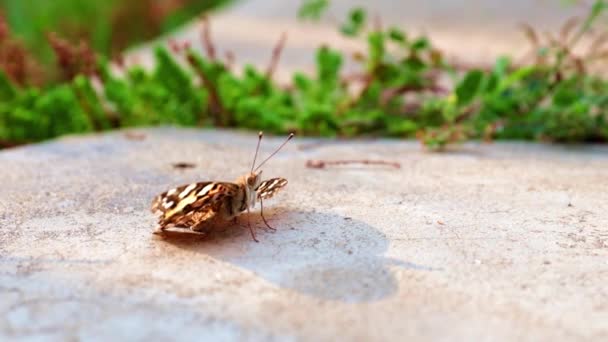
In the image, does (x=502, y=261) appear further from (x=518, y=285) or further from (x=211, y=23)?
(x=211, y=23)

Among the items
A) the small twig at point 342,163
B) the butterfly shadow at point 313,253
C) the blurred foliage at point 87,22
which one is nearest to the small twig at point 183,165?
the small twig at point 342,163

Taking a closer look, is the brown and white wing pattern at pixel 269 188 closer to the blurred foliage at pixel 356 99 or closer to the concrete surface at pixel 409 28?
the blurred foliage at pixel 356 99

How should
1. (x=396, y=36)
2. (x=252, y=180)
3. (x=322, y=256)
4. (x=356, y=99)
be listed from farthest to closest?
(x=356, y=99)
(x=396, y=36)
(x=252, y=180)
(x=322, y=256)

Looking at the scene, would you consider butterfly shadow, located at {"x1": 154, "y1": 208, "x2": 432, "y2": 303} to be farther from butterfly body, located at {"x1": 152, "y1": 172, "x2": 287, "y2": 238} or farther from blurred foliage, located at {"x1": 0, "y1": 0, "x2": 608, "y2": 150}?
blurred foliage, located at {"x1": 0, "y1": 0, "x2": 608, "y2": 150}

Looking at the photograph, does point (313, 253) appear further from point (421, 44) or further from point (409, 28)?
point (409, 28)

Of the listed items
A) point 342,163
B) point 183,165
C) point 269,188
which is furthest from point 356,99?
point 269,188

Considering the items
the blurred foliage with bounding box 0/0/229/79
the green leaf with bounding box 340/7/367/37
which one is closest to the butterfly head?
the green leaf with bounding box 340/7/367/37

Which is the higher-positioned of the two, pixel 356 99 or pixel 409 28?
pixel 409 28
